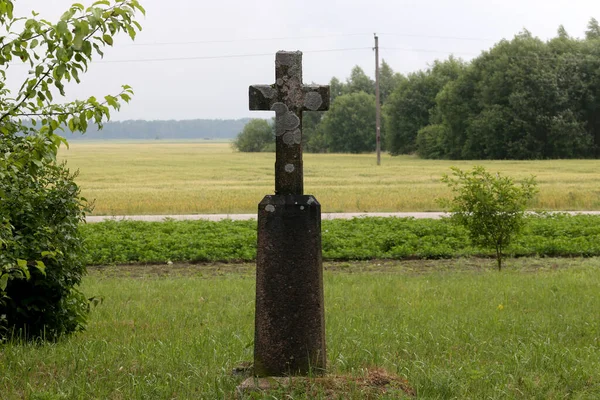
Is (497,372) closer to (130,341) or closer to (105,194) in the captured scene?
(130,341)

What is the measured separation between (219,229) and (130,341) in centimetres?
1165

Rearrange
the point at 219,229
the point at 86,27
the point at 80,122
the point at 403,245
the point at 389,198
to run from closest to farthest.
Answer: the point at 86,27 < the point at 80,122 < the point at 403,245 < the point at 219,229 < the point at 389,198

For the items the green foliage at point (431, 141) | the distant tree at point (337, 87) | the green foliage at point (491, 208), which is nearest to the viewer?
the green foliage at point (491, 208)

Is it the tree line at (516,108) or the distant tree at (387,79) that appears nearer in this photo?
the tree line at (516,108)

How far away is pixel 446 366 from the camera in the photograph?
6305 millimetres

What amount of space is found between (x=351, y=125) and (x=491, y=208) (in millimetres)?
100791

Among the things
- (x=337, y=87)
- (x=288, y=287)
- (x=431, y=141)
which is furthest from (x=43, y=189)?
(x=337, y=87)

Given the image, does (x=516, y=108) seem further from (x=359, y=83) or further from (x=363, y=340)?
(x=363, y=340)

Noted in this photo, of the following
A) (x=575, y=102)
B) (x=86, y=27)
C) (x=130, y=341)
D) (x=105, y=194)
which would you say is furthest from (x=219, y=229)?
(x=575, y=102)

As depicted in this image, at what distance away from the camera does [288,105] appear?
227 inches

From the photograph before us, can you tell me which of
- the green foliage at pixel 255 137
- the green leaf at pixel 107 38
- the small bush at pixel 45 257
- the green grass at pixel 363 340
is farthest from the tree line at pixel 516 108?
the green leaf at pixel 107 38

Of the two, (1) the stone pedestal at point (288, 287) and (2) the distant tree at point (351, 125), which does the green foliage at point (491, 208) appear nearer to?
(1) the stone pedestal at point (288, 287)

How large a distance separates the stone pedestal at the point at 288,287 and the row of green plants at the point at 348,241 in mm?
9952

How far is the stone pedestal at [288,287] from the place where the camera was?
552cm
